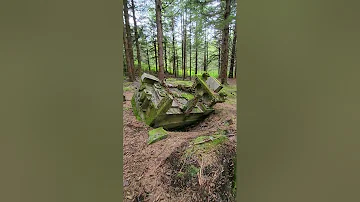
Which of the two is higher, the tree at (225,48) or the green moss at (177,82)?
the tree at (225,48)

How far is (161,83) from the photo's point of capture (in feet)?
6.27

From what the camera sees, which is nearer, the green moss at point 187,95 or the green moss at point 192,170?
the green moss at point 192,170

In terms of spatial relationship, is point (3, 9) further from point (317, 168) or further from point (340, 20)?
point (317, 168)

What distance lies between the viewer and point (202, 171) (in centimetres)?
182

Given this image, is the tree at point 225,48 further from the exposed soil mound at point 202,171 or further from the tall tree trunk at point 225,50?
the exposed soil mound at point 202,171

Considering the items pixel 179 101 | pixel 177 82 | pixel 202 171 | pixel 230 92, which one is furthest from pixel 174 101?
pixel 202 171

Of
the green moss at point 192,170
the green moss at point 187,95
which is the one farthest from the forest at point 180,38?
the green moss at point 192,170

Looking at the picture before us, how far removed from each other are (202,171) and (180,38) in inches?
41.8

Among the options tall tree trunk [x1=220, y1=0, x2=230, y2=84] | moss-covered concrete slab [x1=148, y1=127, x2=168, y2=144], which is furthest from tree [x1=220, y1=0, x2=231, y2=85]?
moss-covered concrete slab [x1=148, y1=127, x2=168, y2=144]

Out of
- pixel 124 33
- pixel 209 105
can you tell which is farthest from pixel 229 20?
pixel 124 33

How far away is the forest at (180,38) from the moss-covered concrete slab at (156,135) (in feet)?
1.35

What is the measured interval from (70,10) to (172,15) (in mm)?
795

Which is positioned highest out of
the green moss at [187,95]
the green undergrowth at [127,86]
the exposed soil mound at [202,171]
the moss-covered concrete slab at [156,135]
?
the green undergrowth at [127,86]

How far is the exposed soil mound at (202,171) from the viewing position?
1.76 metres
